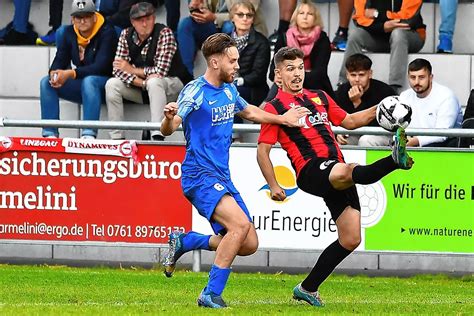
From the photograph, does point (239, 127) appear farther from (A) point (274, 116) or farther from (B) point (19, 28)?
(B) point (19, 28)

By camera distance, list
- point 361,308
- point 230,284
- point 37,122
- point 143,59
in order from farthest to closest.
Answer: point 143,59
point 37,122
point 230,284
point 361,308

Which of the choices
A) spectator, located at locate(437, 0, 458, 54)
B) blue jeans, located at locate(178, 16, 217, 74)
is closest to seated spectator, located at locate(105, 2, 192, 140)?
blue jeans, located at locate(178, 16, 217, 74)

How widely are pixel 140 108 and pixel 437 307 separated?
270 inches

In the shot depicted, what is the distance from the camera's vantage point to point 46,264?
1400cm

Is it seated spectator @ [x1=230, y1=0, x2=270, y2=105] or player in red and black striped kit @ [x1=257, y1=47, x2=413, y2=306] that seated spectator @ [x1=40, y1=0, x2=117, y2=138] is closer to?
seated spectator @ [x1=230, y1=0, x2=270, y2=105]

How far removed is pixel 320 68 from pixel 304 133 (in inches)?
213

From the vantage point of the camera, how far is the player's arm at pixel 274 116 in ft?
33.5

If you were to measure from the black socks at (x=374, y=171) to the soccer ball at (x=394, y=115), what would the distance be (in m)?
0.26

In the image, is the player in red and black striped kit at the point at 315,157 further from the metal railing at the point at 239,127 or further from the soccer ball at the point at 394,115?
the metal railing at the point at 239,127

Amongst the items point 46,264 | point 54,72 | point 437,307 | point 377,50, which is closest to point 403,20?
point 377,50

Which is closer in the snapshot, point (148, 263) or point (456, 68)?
point (148, 263)

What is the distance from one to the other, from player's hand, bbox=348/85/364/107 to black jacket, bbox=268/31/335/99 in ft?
1.38

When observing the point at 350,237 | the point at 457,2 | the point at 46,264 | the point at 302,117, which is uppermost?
the point at 457,2

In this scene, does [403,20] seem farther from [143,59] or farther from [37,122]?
[37,122]
